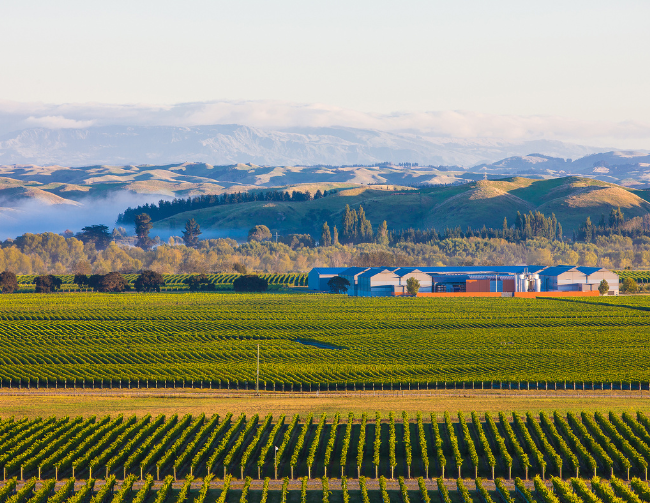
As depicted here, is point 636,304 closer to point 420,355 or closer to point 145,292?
point 420,355

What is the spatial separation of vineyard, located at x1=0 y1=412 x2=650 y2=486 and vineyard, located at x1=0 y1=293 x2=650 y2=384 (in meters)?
20.0

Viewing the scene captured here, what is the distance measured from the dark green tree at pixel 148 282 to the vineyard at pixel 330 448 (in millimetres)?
125340

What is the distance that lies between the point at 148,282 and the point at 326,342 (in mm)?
88756

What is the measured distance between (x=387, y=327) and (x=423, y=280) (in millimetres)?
53978

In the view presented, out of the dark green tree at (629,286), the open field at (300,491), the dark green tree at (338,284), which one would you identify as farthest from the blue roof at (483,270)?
the open field at (300,491)

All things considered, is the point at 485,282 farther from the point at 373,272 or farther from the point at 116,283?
the point at 116,283

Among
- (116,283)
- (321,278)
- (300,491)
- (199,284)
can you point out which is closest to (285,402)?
(300,491)

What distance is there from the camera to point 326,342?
102m

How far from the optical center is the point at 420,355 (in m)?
90.2

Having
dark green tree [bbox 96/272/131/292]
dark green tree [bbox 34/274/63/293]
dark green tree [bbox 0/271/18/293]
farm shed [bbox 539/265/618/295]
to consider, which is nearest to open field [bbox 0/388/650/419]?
farm shed [bbox 539/265/618/295]

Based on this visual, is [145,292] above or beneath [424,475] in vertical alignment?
beneath

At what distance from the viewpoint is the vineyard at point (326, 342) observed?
76688 mm

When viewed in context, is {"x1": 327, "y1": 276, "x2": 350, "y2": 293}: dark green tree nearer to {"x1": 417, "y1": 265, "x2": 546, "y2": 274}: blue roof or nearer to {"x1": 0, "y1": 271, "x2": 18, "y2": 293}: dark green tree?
{"x1": 417, "y1": 265, "x2": 546, "y2": 274}: blue roof

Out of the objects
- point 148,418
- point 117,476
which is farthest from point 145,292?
point 117,476
